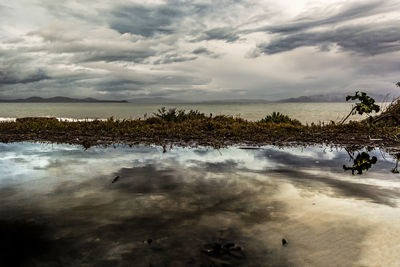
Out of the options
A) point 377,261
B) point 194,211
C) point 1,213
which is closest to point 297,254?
point 377,261

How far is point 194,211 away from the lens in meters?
3.34

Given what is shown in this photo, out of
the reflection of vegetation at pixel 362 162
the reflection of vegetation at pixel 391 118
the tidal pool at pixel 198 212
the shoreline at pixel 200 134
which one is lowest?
the tidal pool at pixel 198 212

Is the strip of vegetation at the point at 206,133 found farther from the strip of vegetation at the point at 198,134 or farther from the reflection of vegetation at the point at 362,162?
the reflection of vegetation at the point at 362,162

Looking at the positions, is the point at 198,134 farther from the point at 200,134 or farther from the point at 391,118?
the point at 391,118

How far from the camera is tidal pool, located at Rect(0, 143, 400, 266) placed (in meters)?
2.44

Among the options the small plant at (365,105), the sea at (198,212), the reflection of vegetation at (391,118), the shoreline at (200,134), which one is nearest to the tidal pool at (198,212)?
the sea at (198,212)

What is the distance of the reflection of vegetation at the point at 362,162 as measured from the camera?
5543mm

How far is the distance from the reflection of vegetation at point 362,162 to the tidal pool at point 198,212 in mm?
59

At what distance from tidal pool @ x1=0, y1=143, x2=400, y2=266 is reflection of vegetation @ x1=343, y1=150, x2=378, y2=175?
0.06 metres

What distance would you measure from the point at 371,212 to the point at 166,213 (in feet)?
7.90

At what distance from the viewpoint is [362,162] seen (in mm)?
6141

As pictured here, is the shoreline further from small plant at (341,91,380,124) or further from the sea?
the sea

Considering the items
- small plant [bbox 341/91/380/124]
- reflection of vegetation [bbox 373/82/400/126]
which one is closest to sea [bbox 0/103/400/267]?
small plant [bbox 341/91/380/124]

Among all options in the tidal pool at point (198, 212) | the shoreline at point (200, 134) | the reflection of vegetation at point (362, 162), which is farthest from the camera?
the shoreline at point (200, 134)
